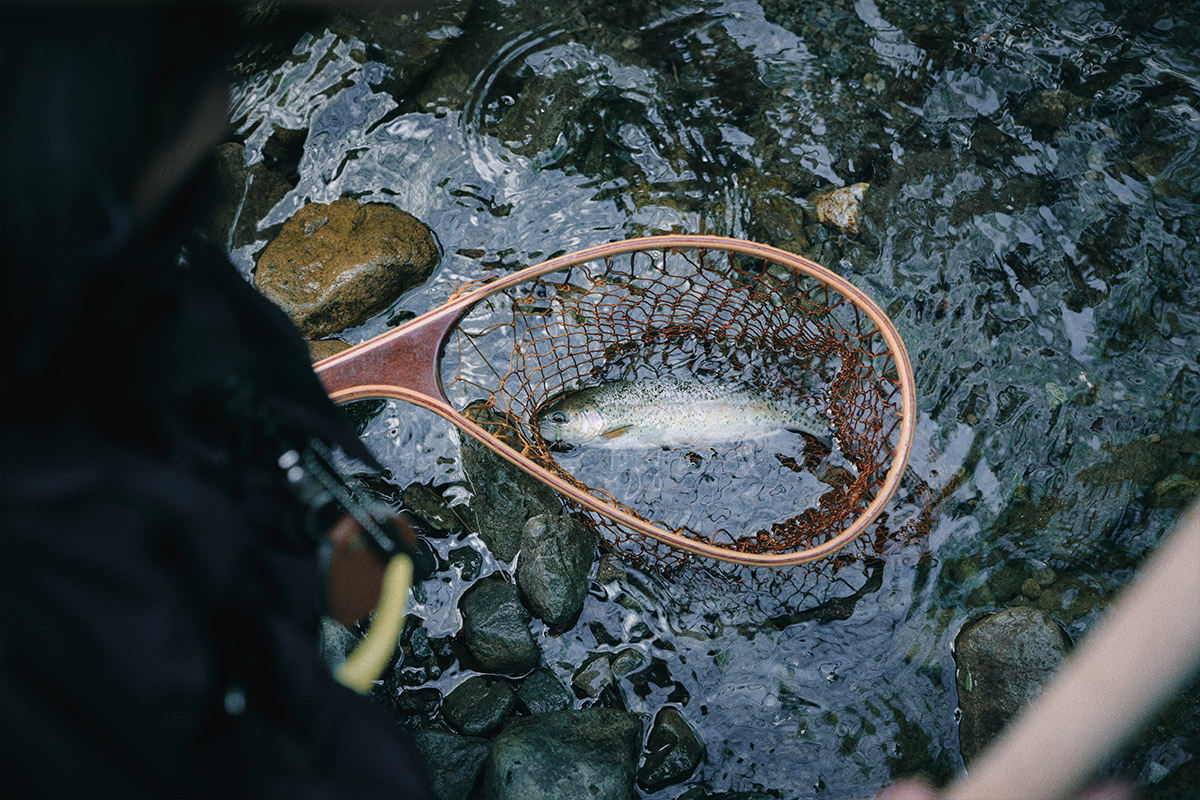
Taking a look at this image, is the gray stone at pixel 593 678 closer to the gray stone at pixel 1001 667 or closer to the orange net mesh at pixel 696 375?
the orange net mesh at pixel 696 375

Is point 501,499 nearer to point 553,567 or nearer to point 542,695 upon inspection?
point 553,567

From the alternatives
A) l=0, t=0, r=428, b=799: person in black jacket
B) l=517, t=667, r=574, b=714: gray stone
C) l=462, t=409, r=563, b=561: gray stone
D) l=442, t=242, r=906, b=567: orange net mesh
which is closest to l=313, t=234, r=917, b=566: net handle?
l=442, t=242, r=906, b=567: orange net mesh

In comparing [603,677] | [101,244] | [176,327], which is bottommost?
[603,677]

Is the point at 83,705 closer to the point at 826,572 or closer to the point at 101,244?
the point at 101,244

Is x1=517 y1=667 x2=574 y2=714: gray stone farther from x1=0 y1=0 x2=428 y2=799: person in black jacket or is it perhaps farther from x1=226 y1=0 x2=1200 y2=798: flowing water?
x1=0 y1=0 x2=428 y2=799: person in black jacket

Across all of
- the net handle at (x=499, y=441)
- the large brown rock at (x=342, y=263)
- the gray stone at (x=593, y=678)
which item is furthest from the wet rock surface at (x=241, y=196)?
the gray stone at (x=593, y=678)

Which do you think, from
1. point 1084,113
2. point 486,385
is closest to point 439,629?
point 486,385
